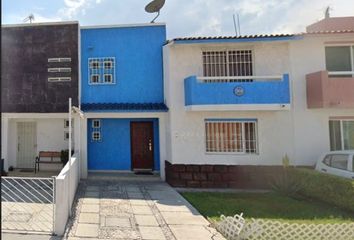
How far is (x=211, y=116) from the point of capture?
14.7 m

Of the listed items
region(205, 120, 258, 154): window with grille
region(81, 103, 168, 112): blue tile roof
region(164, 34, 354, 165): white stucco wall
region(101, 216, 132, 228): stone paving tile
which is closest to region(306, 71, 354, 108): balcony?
region(164, 34, 354, 165): white stucco wall

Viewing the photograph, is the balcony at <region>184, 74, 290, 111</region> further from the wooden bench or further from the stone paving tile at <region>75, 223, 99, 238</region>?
the wooden bench

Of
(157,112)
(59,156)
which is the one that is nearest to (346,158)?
(157,112)

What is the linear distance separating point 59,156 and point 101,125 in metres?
3.03

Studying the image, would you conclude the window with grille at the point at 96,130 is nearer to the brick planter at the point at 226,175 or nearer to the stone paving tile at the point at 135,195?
the brick planter at the point at 226,175

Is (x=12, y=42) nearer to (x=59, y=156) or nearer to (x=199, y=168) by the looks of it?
(x=59, y=156)

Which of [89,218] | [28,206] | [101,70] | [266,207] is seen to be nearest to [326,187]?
[266,207]

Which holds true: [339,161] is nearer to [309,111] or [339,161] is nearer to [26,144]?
[309,111]

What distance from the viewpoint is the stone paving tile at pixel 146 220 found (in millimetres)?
8758

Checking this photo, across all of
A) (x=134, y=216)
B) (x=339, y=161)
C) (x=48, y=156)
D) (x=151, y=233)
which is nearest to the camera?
(x=151, y=233)

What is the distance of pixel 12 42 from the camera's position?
16.1m

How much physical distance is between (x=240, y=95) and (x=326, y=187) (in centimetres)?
510

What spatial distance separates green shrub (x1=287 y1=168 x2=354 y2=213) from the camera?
10.2 m

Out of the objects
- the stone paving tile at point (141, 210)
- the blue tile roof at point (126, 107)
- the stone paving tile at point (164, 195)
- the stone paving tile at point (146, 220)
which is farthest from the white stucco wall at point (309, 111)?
the stone paving tile at point (146, 220)
